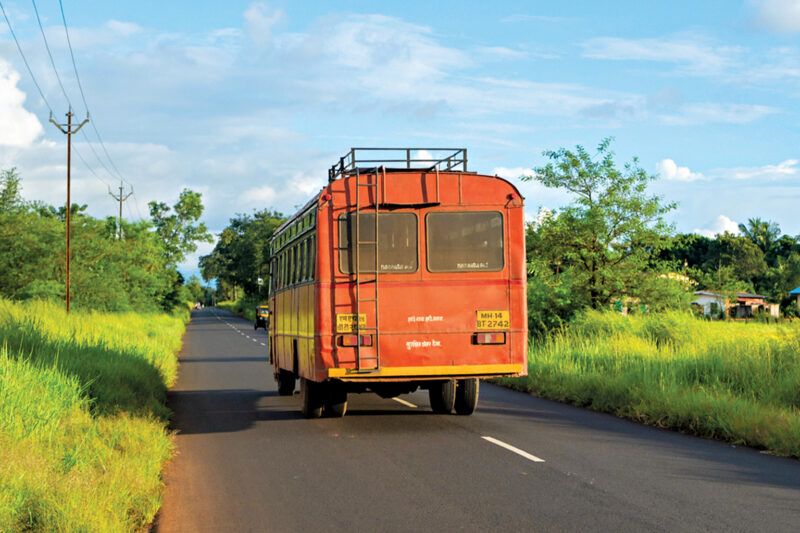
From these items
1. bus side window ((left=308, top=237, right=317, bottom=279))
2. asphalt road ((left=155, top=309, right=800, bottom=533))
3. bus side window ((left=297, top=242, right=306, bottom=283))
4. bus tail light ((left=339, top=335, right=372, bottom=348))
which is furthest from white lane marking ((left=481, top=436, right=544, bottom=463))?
bus side window ((left=297, top=242, right=306, bottom=283))

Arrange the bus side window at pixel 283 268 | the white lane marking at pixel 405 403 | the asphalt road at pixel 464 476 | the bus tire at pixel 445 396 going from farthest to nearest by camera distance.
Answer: the bus side window at pixel 283 268 < the white lane marking at pixel 405 403 < the bus tire at pixel 445 396 < the asphalt road at pixel 464 476

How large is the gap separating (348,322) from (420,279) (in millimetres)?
1159

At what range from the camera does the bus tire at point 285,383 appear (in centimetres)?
1664

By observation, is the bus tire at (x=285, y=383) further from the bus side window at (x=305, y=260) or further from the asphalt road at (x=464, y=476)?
the bus side window at (x=305, y=260)

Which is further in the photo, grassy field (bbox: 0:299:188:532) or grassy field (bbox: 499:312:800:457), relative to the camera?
grassy field (bbox: 499:312:800:457)

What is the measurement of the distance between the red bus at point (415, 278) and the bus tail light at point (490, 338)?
0.01 metres

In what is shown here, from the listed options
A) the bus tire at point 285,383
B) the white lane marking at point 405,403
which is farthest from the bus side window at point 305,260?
the bus tire at point 285,383

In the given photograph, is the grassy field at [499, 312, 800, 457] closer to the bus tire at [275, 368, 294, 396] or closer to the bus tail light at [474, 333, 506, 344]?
the bus tail light at [474, 333, 506, 344]

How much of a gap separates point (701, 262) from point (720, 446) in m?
94.7

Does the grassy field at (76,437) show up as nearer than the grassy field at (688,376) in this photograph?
Yes

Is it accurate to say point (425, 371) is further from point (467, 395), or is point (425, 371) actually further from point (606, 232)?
point (606, 232)

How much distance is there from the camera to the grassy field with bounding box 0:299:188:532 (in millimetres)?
6223

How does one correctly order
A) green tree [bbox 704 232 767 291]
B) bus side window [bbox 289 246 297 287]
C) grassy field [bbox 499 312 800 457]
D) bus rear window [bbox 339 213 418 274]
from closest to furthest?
grassy field [bbox 499 312 800 457] < bus rear window [bbox 339 213 418 274] < bus side window [bbox 289 246 297 287] < green tree [bbox 704 232 767 291]

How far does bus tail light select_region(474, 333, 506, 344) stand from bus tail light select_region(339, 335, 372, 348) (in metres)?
1.50
